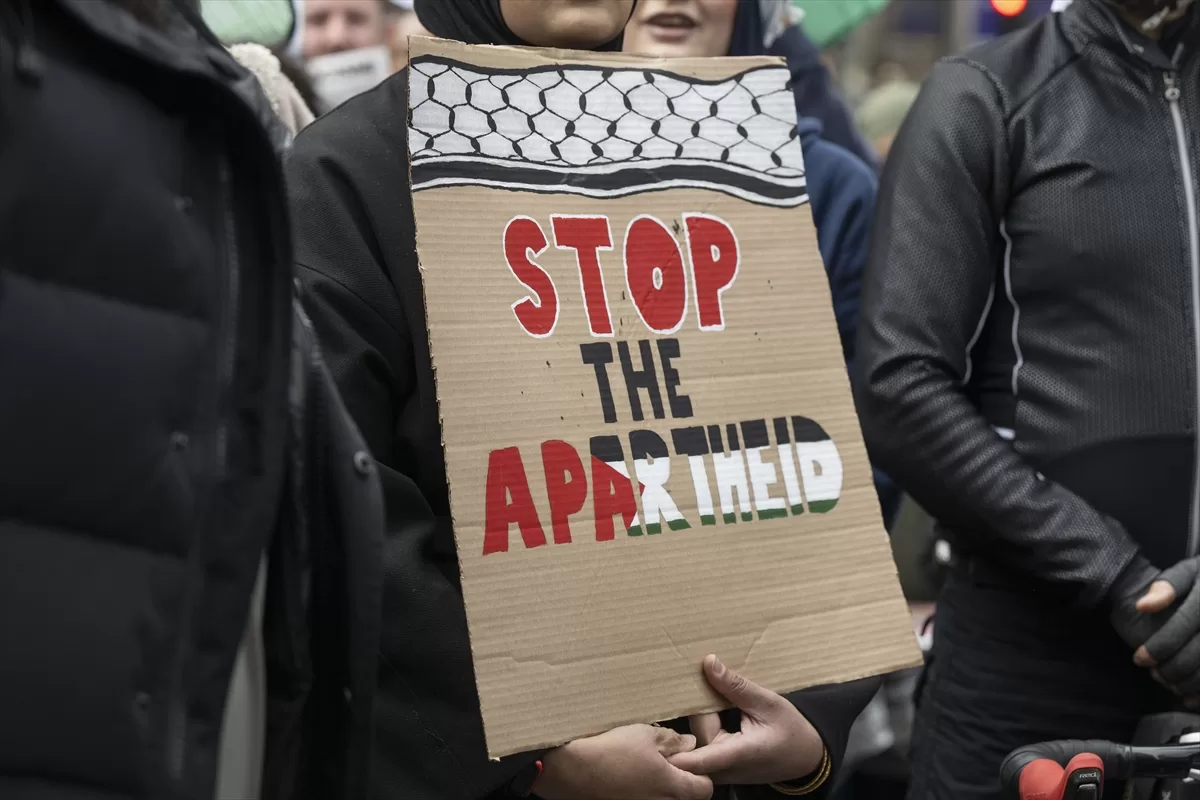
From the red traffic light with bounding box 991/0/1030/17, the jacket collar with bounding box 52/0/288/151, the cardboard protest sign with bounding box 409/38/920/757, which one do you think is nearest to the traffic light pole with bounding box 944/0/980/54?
the red traffic light with bounding box 991/0/1030/17

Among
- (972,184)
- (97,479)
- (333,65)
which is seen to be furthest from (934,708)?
(333,65)

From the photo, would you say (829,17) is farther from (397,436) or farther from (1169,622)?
(397,436)

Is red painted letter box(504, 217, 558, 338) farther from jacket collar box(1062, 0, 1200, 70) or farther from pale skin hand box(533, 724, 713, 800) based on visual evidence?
jacket collar box(1062, 0, 1200, 70)

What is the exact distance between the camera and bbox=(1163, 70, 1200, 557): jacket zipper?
1775mm

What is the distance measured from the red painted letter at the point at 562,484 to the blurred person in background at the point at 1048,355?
0.72 m

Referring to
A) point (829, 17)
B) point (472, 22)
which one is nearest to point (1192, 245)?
point (472, 22)

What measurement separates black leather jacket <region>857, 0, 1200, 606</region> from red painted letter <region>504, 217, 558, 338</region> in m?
0.71

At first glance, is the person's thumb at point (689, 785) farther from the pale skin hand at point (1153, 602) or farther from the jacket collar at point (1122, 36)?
the jacket collar at point (1122, 36)

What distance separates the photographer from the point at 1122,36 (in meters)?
1.86

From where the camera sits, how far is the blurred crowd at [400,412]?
80 centimetres

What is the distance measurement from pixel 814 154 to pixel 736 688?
124cm

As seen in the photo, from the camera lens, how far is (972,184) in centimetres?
182

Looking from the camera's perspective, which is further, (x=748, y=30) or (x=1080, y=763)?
(x=748, y=30)

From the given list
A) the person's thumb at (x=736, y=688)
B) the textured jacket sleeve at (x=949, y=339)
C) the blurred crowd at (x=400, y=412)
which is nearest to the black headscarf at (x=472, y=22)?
the blurred crowd at (x=400, y=412)
